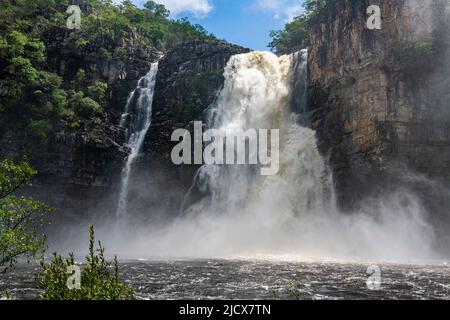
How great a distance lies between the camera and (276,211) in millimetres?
31125

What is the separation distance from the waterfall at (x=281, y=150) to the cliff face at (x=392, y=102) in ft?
6.73

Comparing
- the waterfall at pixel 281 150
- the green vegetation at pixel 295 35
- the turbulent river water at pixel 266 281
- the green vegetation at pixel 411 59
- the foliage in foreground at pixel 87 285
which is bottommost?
the turbulent river water at pixel 266 281

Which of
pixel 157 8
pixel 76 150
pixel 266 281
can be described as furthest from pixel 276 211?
pixel 157 8

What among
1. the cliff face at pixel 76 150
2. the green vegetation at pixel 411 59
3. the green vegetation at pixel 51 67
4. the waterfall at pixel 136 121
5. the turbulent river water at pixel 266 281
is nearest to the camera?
the turbulent river water at pixel 266 281

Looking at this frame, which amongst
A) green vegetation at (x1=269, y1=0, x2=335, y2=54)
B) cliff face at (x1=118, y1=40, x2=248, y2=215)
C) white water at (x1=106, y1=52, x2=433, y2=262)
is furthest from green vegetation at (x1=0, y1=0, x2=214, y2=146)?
green vegetation at (x1=269, y1=0, x2=335, y2=54)

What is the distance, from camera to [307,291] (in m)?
13.2

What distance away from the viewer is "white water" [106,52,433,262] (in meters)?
28.2

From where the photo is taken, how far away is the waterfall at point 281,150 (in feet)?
103

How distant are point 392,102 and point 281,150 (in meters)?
8.74

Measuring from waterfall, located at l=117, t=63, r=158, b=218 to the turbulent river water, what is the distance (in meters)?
16.1

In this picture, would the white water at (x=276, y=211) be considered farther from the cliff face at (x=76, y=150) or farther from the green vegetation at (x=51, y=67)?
the green vegetation at (x=51, y=67)

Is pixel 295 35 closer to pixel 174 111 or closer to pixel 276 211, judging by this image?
pixel 174 111

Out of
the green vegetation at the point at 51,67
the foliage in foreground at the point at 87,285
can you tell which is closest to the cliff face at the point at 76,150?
the green vegetation at the point at 51,67
